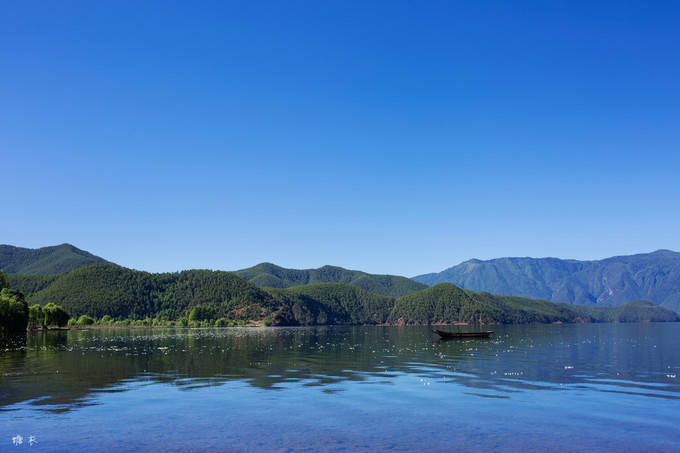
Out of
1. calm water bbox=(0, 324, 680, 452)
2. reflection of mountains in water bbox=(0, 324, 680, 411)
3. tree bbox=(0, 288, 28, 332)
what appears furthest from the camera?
tree bbox=(0, 288, 28, 332)

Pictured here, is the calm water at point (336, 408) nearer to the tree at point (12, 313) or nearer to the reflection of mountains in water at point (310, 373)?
the reflection of mountains in water at point (310, 373)

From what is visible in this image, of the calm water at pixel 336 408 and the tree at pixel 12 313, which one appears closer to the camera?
the calm water at pixel 336 408

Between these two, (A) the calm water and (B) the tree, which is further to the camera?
(B) the tree

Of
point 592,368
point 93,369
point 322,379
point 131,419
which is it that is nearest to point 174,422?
point 131,419

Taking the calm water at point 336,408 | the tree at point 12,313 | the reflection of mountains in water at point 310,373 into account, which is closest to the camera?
the calm water at point 336,408

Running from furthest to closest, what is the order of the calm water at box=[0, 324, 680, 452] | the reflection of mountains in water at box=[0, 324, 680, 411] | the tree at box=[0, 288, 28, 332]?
the tree at box=[0, 288, 28, 332]
the reflection of mountains in water at box=[0, 324, 680, 411]
the calm water at box=[0, 324, 680, 452]

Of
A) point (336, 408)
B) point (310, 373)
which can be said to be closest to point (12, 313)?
point (310, 373)

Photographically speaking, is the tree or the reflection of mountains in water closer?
the reflection of mountains in water

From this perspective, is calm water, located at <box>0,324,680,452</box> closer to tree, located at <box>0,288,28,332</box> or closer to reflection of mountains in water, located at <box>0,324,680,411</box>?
reflection of mountains in water, located at <box>0,324,680,411</box>

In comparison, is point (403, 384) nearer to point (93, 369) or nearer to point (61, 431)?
point (61, 431)

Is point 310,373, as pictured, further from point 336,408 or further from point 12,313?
point 12,313

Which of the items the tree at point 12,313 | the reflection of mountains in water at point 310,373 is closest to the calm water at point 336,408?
the reflection of mountains in water at point 310,373

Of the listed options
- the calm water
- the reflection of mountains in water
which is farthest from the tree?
the calm water

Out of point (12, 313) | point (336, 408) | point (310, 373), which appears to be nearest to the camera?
point (336, 408)
